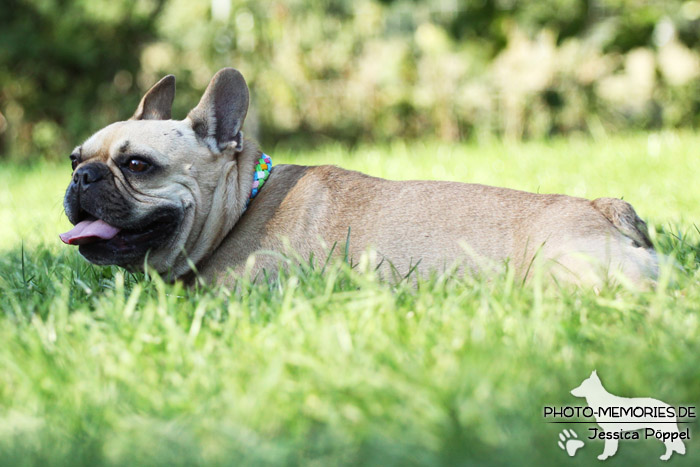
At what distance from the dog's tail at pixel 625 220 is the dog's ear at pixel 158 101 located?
2.34 meters

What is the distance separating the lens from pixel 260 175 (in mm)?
3344

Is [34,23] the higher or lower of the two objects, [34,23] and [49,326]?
the higher

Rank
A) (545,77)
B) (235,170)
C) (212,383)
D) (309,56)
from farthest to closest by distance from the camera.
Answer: (309,56)
(545,77)
(235,170)
(212,383)

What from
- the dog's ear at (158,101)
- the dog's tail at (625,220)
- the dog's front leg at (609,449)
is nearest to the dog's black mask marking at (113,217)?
the dog's ear at (158,101)

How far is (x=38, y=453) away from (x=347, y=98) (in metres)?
10.7

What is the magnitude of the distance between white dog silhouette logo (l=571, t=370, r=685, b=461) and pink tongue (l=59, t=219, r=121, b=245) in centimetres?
209

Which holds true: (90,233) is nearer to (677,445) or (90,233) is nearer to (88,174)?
(88,174)

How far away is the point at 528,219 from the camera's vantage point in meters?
2.97

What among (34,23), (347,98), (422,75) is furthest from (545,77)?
(34,23)

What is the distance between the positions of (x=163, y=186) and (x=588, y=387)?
6.73ft

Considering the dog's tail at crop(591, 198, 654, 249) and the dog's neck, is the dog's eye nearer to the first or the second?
the dog's neck

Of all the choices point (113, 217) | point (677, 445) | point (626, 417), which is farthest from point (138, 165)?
point (677, 445)

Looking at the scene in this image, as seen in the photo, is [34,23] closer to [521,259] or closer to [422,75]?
[422,75]

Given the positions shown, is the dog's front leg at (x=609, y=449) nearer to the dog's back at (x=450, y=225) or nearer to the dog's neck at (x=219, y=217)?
the dog's back at (x=450, y=225)
